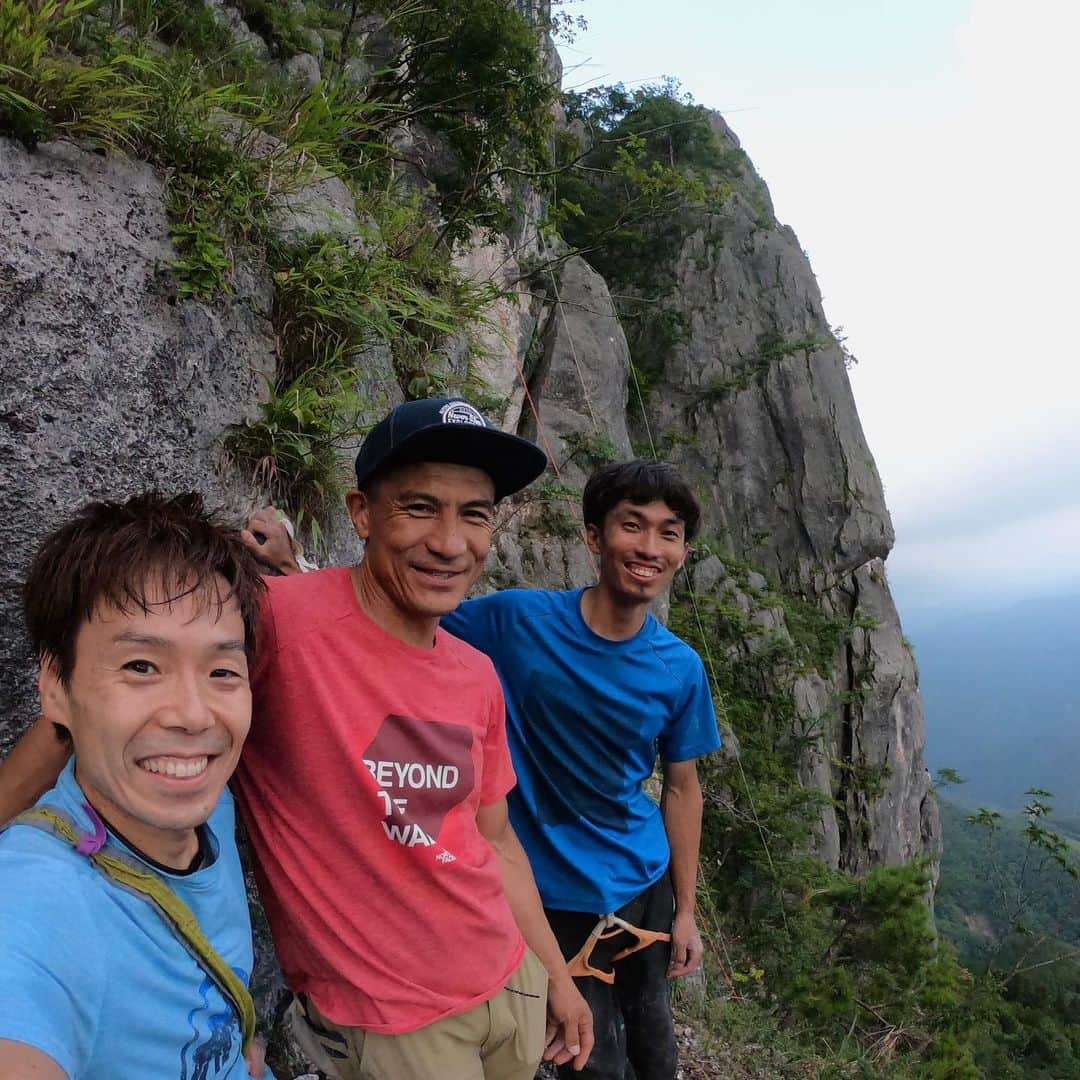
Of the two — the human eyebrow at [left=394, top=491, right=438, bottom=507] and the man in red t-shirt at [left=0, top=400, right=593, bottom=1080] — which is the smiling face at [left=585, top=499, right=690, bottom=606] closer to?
the man in red t-shirt at [left=0, top=400, right=593, bottom=1080]

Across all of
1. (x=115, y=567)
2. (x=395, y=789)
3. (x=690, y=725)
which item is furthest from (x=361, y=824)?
(x=690, y=725)

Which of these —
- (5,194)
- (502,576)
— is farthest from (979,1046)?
(5,194)

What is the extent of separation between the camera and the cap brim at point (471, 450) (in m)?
1.82

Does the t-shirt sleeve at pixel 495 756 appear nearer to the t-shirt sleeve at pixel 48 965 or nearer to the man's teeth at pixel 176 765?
the man's teeth at pixel 176 765

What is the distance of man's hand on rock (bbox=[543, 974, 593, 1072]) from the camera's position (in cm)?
225

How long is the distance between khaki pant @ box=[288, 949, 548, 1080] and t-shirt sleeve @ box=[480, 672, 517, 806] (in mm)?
460

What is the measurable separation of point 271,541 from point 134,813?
1.01 metres

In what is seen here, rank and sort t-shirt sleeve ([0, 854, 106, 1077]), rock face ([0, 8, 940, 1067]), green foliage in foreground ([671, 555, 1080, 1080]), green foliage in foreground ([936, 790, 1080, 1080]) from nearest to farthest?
t-shirt sleeve ([0, 854, 106, 1077])
rock face ([0, 8, 940, 1067])
green foliage in foreground ([671, 555, 1080, 1080])
green foliage in foreground ([936, 790, 1080, 1080])

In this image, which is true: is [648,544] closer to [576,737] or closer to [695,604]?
[576,737]

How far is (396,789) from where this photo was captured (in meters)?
1.69

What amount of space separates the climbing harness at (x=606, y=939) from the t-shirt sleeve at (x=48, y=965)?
6.41ft

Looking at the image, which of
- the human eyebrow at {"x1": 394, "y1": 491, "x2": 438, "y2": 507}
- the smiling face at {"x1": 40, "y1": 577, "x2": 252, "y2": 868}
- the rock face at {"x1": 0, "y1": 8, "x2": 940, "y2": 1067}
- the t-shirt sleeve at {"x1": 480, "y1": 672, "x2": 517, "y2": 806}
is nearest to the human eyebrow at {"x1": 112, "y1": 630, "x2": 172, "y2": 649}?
the smiling face at {"x1": 40, "y1": 577, "x2": 252, "y2": 868}

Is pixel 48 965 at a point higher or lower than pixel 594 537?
lower

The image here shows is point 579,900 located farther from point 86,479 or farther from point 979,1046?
point 979,1046
